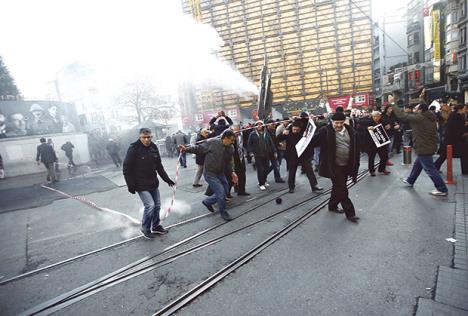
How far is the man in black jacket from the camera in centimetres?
455

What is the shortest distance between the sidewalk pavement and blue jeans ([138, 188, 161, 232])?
3.79m

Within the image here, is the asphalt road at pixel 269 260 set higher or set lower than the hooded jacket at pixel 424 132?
lower

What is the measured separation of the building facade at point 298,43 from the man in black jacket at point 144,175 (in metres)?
15.4

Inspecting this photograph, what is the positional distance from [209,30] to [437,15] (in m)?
23.9

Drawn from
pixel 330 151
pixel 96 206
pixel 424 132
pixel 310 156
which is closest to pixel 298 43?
pixel 310 156

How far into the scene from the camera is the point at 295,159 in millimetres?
6645

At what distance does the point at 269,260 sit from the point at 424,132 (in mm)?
4246

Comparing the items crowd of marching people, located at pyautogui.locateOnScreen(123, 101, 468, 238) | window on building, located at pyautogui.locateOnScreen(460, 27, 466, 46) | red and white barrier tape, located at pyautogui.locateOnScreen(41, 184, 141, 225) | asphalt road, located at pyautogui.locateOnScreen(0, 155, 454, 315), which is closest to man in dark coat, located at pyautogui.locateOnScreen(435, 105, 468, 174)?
crowd of marching people, located at pyautogui.locateOnScreen(123, 101, 468, 238)

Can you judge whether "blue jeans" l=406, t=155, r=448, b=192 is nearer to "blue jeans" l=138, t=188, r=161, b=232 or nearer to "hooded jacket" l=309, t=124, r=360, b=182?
"hooded jacket" l=309, t=124, r=360, b=182

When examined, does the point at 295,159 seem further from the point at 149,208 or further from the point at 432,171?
the point at 149,208

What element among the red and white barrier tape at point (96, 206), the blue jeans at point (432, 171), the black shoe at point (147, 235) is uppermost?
the blue jeans at point (432, 171)

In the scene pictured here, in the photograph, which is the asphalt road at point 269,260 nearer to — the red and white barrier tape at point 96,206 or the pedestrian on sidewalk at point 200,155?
the red and white barrier tape at point 96,206

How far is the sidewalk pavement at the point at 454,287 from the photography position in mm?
2408

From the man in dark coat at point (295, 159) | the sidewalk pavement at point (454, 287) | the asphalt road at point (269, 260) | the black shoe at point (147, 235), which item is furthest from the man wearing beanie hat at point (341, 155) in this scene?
the black shoe at point (147, 235)
